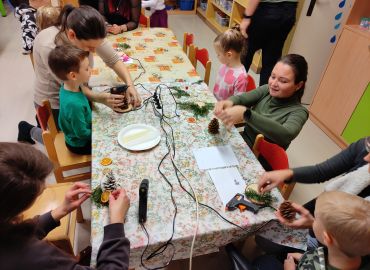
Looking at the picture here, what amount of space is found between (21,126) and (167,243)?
5.96 feet

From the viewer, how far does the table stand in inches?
37.5

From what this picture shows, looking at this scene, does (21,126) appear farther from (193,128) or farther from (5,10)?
(5,10)

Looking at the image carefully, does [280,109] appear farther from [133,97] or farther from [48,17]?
[48,17]

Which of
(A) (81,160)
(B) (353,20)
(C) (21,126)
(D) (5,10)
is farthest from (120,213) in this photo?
(D) (5,10)

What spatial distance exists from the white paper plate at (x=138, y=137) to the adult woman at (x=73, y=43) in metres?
0.21

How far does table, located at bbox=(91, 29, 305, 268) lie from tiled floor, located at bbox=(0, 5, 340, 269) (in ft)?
2.02

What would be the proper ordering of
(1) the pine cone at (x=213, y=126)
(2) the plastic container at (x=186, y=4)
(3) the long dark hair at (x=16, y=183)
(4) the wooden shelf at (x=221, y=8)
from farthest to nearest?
1. (2) the plastic container at (x=186, y=4)
2. (4) the wooden shelf at (x=221, y=8)
3. (1) the pine cone at (x=213, y=126)
4. (3) the long dark hair at (x=16, y=183)

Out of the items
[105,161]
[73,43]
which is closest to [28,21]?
[73,43]

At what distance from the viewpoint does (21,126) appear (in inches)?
85.3

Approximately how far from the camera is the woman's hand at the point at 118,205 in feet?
3.00

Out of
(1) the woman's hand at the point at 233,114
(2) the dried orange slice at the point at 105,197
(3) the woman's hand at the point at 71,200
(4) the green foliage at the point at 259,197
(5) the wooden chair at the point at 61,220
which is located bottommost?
(5) the wooden chair at the point at 61,220

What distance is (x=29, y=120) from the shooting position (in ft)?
8.19

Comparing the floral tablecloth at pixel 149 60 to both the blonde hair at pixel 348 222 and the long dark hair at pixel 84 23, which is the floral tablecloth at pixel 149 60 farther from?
the blonde hair at pixel 348 222

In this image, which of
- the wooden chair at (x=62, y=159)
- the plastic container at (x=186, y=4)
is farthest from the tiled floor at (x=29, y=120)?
the plastic container at (x=186, y=4)
